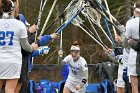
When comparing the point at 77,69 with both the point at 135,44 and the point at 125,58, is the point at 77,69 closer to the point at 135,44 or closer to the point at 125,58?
the point at 125,58

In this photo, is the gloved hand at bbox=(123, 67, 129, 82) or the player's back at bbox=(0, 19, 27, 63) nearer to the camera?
the player's back at bbox=(0, 19, 27, 63)

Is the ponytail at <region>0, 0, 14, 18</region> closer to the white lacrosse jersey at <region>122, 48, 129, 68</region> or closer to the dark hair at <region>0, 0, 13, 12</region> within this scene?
the dark hair at <region>0, 0, 13, 12</region>

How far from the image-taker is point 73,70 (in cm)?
1087

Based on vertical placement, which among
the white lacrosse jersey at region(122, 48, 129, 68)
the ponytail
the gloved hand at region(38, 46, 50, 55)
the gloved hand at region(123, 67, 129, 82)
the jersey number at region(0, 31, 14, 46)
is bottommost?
the gloved hand at region(123, 67, 129, 82)

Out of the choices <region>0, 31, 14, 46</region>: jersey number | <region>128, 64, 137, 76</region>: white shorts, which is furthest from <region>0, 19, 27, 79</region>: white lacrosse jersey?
<region>128, 64, 137, 76</region>: white shorts

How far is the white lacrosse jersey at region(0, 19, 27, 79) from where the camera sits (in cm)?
695

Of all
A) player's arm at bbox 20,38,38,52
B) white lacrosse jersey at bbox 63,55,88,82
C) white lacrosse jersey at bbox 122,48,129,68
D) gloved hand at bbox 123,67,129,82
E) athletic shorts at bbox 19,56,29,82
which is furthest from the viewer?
white lacrosse jersey at bbox 63,55,88,82

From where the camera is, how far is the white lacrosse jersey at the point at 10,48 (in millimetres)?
6953

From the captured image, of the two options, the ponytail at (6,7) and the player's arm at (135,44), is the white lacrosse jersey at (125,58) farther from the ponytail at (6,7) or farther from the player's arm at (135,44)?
the ponytail at (6,7)

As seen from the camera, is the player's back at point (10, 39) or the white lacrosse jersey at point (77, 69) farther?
the white lacrosse jersey at point (77, 69)

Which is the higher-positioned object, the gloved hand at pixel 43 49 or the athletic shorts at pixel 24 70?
the gloved hand at pixel 43 49

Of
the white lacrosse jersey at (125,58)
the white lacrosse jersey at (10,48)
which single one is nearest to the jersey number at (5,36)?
the white lacrosse jersey at (10,48)

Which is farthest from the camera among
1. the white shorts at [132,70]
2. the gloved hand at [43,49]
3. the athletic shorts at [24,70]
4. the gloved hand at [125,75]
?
the gloved hand at [125,75]

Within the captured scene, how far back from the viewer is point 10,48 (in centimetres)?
700
